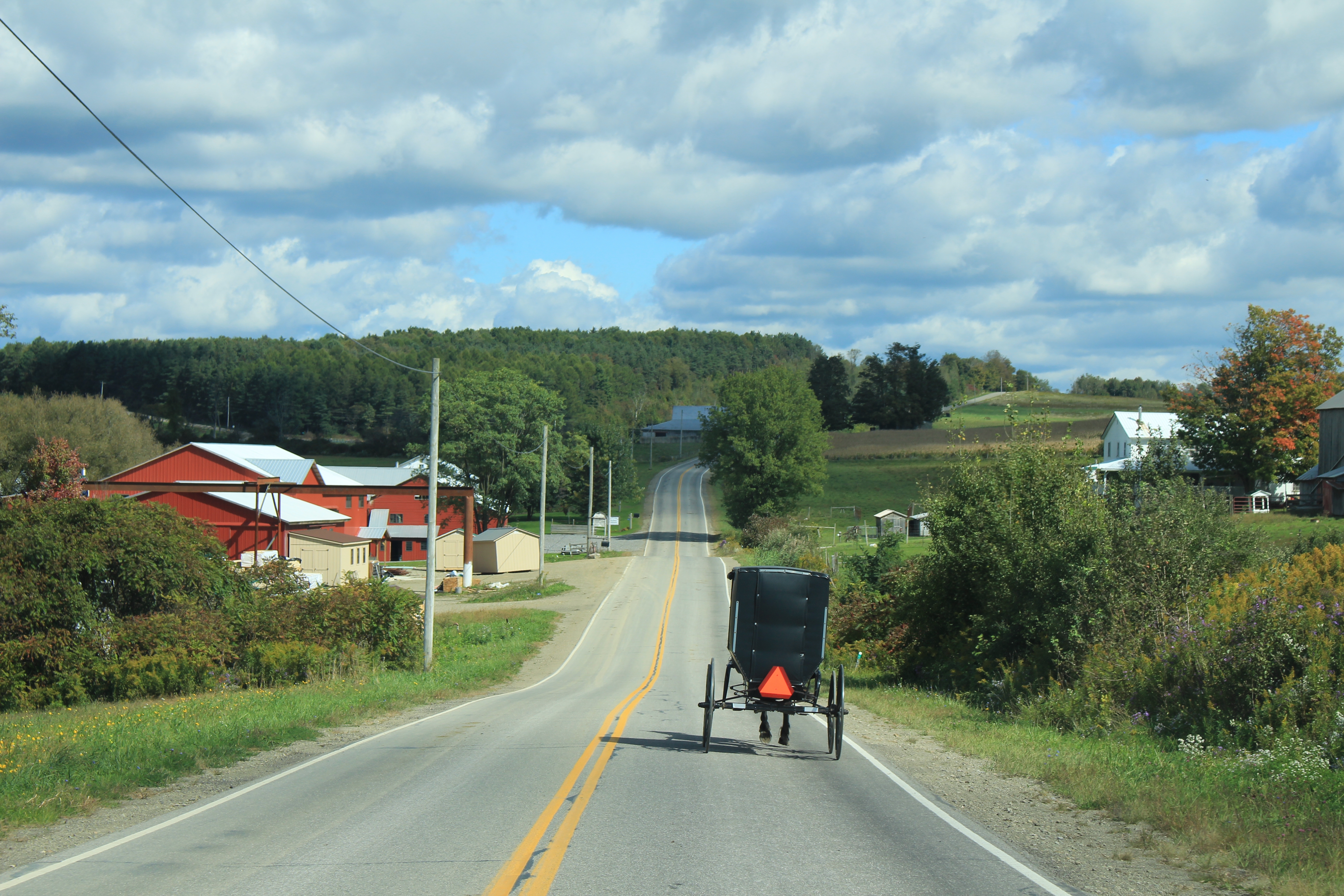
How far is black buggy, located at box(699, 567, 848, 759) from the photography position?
1244cm

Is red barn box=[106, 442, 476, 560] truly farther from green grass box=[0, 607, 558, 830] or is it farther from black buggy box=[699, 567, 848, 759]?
black buggy box=[699, 567, 848, 759]

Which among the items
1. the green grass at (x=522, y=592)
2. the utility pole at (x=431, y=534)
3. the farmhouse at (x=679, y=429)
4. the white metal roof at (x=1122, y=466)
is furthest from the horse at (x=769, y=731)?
the farmhouse at (x=679, y=429)

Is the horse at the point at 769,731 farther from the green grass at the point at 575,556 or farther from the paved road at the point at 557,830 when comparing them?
the green grass at the point at 575,556

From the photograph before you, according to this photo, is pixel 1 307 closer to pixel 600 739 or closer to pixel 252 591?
pixel 252 591

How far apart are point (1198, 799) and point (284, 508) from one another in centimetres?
5162

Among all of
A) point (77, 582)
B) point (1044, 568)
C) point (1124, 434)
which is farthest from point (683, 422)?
point (1044, 568)

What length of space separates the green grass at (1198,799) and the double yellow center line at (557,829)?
16.6ft

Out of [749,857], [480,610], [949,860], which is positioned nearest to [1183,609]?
[949,860]

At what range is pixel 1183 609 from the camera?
56.9ft

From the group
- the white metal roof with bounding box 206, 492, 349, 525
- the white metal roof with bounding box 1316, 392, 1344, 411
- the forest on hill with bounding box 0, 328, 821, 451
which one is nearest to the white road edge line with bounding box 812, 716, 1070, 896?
the white metal roof with bounding box 206, 492, 349, 525

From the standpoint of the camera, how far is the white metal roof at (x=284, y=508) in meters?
50.2

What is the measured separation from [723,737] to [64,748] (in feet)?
29.1

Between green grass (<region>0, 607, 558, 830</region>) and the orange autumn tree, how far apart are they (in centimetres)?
5870

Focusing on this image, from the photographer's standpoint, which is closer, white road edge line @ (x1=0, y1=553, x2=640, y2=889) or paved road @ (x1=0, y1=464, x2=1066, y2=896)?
paved road @ (x1=0, y1=464, x2=1066, y2=896)
